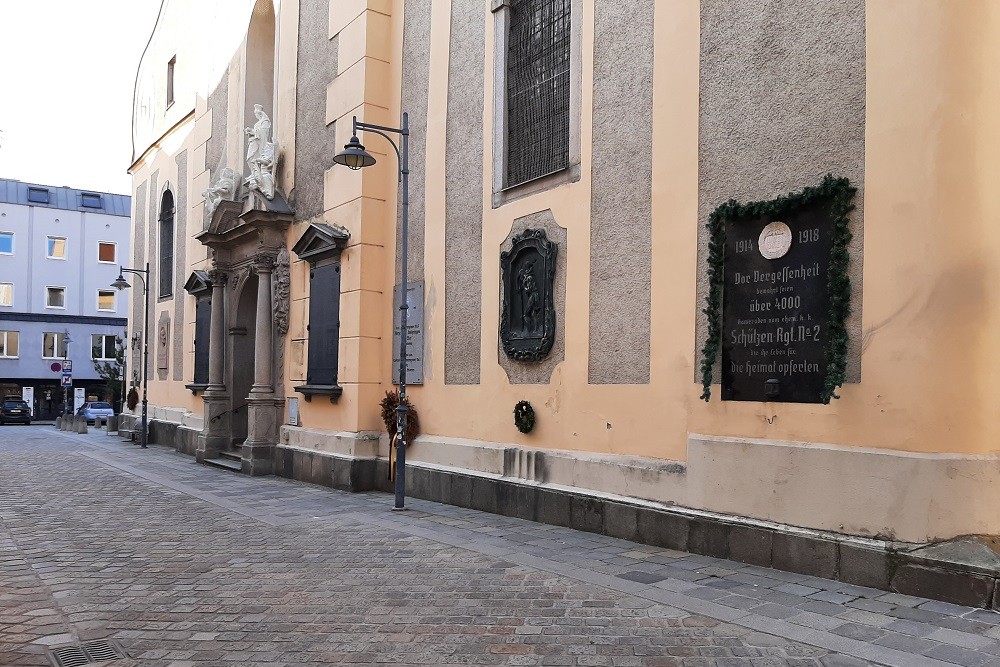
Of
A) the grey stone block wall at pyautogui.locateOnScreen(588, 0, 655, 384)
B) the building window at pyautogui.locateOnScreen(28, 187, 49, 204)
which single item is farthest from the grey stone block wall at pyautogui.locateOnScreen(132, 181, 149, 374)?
the building window at pyautogui.locateOnScreen(28, 187, 49, 204)

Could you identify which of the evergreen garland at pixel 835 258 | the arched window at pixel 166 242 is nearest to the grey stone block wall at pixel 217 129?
the arched window at pixel 166 242

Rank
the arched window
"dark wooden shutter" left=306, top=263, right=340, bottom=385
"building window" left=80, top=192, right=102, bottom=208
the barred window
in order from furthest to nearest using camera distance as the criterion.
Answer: "building window" left=80, top=192, right=102, bottom=208 → the arched window → "dark wooden shutter" left=306, top=263, right=340, bottom=385 → the barred window

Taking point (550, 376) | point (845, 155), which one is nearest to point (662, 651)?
point (845, 155)

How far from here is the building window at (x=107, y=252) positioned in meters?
46.1

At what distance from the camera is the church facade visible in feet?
21.4

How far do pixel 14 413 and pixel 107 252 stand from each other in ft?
36.2

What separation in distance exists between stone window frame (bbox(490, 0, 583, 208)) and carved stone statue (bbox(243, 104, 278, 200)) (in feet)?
21.0

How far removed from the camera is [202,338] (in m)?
20.2

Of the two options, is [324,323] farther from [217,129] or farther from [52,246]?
[52,246]

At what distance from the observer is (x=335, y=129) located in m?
14.8

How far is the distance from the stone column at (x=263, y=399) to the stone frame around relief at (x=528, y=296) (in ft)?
22.6

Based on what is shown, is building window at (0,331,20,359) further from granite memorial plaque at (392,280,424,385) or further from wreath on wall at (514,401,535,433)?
wreath on wall at (514,401,535,433)

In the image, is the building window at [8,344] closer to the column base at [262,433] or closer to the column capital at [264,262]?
the column capital at [264,262]

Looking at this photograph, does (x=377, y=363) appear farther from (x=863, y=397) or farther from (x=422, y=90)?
(x=863, y=397)
